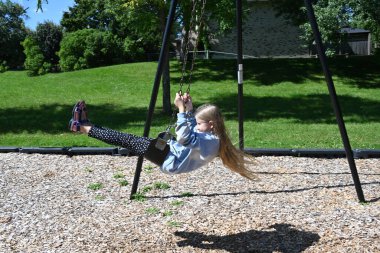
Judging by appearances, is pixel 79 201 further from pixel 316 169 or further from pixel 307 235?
pixel 316 169

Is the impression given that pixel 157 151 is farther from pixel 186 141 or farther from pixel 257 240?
pixel 257 240

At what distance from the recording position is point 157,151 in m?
3.49

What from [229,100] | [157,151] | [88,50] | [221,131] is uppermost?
[88,50]

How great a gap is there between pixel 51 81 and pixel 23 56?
9187mm

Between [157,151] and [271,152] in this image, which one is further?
[271,152]

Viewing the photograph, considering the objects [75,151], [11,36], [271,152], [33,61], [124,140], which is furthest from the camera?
[11,36]

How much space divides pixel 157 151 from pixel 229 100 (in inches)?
407

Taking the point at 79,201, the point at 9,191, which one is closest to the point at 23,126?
the point at 9,191

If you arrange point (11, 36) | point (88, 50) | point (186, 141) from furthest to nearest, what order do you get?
point (11, 36), point (88, 50), point (186, 141)

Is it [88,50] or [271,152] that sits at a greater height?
[88,50]

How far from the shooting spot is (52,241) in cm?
363

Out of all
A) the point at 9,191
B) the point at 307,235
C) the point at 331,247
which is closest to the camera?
the point at 331,247

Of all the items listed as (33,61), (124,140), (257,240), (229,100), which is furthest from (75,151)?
(33,61)

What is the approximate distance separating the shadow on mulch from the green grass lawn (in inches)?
143
